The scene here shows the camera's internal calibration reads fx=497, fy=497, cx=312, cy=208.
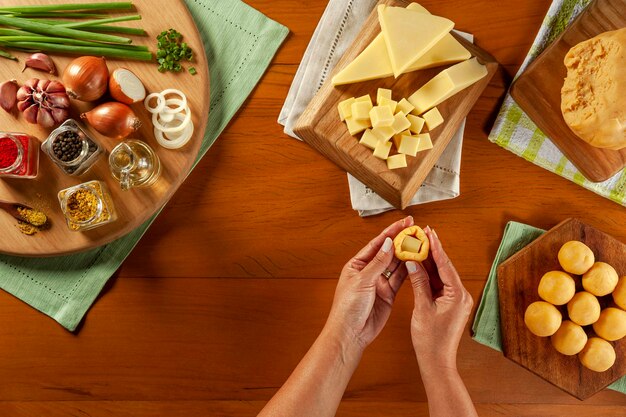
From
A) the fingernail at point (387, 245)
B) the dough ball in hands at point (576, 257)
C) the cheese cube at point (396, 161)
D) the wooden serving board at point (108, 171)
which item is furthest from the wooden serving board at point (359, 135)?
the dough ball in hands at point (576, 257)

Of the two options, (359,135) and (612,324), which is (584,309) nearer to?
(612,324)

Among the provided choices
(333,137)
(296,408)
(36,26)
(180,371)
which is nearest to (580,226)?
(333,137)

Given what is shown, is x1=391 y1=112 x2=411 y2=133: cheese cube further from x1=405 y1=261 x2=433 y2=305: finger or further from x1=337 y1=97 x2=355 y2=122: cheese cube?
x1=405 y1=261 x2=433 y2=305: finger

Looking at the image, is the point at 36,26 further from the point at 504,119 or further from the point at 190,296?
the point at 504,119

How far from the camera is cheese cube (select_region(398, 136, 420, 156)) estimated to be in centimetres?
111

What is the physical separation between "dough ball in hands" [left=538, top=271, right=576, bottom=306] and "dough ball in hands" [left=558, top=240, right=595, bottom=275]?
23 millimetres

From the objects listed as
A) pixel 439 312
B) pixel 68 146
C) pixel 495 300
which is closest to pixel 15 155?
pixel 68 146

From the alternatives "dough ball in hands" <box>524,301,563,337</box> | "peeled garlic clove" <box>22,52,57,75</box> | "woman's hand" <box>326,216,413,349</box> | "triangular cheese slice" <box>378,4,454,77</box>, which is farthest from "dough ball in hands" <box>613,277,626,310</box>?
"peeled garlic clove" <box>22,52,57,75</box>

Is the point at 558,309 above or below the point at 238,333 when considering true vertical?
above

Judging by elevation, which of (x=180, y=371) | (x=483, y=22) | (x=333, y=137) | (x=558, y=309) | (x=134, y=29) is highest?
(x=483, y=22)

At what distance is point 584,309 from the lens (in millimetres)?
1122

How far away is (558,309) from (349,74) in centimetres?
74

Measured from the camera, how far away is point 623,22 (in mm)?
1127

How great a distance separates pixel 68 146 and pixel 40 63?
21cm
